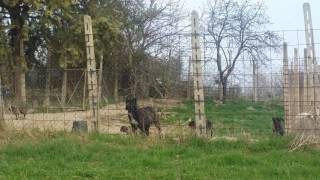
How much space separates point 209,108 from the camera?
22234mm

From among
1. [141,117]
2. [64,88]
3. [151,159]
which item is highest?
[64,88]

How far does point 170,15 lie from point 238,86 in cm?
2498

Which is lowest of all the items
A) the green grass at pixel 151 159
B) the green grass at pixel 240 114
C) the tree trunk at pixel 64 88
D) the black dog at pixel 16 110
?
the green grass at pixel 151 159

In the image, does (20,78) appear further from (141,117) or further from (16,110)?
(141,117)

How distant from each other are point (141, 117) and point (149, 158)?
4179 millimetres

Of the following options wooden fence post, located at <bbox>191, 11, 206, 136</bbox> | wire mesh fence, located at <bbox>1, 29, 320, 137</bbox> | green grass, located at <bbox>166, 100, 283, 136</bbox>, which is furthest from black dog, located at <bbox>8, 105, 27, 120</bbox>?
wooden fence post, located at <bbox>191, 11, 206, 136</bbox>

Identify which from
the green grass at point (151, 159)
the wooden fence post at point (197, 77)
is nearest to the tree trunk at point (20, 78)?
the green grass at point (151, 159)

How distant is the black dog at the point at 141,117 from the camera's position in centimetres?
1259

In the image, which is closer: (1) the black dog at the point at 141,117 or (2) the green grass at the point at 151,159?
(2) the green grass at the point at 151,159

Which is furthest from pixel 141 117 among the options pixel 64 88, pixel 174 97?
pixel 64 88

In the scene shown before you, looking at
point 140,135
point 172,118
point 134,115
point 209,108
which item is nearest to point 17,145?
point 140,135

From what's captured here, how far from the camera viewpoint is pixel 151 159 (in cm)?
862

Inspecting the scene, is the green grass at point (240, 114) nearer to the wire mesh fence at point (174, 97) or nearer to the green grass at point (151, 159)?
the wire mesh fence at point (174, 97)

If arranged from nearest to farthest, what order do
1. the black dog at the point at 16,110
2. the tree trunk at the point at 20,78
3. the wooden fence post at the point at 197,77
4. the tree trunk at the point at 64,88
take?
the wooden fence post at the point at 197,77 < the black dog at the point at 16,110 < the tree trunk at the point at 20,78 < the tree trunk at the point at 64,88
